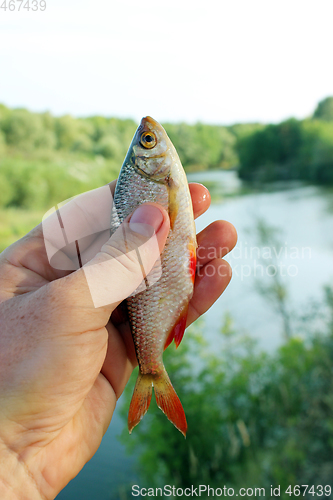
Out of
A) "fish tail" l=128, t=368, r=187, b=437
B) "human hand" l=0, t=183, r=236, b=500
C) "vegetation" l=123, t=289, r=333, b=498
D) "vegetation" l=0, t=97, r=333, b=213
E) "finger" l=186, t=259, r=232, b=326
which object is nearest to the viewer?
"human hand" l=0, t=183, r=236, b=500

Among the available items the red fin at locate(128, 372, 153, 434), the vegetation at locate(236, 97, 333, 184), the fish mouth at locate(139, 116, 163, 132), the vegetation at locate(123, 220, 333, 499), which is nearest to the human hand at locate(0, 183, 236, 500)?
the red fin at locate(128, 372, 153, 434)

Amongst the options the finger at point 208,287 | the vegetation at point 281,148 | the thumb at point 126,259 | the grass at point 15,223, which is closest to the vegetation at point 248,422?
the finger at point 208,287

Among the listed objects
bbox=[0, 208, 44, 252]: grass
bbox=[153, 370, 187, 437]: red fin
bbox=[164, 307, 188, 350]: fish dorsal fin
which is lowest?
bbox=[0, 208, 44, 252]: grass

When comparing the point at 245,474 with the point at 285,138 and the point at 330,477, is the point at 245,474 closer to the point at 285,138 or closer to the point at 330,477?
the point at 330,477

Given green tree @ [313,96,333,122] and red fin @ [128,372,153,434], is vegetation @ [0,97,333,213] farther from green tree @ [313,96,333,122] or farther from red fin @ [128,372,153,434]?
red fin @ [128,372,153,434]

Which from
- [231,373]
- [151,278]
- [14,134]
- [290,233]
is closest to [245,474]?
[231,373]

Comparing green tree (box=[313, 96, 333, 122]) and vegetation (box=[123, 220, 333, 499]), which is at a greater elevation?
green tree (box=[313, 96, 333, 122])

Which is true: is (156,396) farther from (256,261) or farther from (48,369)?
(256,261)
